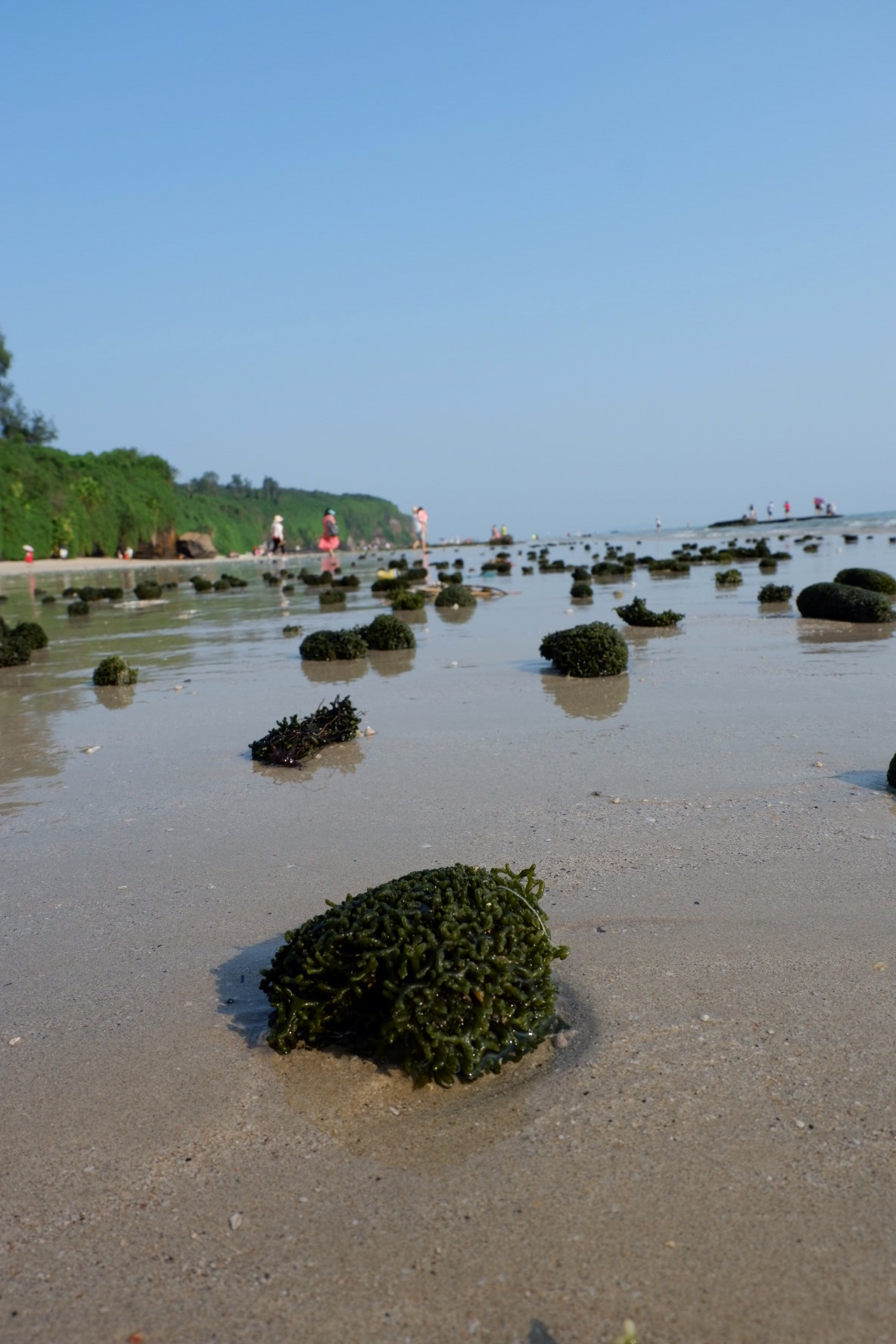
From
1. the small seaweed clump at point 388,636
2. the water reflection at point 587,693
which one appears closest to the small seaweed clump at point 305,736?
the water reflection at point 587,693

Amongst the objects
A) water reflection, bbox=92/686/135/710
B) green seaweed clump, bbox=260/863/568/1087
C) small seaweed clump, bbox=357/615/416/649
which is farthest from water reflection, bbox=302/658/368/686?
green seaweed clump, bbox=260/863/568/1087

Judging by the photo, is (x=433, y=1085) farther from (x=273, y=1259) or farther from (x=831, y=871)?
(x=831, y=871)

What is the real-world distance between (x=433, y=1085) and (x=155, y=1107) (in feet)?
2.69

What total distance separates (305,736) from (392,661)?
17.6ft

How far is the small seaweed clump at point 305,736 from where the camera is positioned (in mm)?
7176

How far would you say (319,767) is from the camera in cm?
707

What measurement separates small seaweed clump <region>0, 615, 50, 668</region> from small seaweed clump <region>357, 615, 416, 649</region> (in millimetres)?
4859

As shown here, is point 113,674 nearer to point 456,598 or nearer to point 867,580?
point 456,598

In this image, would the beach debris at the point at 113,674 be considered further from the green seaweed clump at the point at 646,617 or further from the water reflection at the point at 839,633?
the water reflection at the point at 839,633

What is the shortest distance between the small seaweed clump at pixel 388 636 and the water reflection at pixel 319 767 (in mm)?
6188

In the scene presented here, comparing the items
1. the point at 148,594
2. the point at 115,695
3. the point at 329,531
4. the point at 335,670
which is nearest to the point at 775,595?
the point at 335,670

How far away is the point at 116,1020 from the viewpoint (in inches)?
136

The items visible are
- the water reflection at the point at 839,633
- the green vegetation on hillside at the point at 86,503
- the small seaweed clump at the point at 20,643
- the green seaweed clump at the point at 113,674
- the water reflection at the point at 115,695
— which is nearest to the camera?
the water reflection at the point at 115,695

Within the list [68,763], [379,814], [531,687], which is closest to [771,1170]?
[379,814]
